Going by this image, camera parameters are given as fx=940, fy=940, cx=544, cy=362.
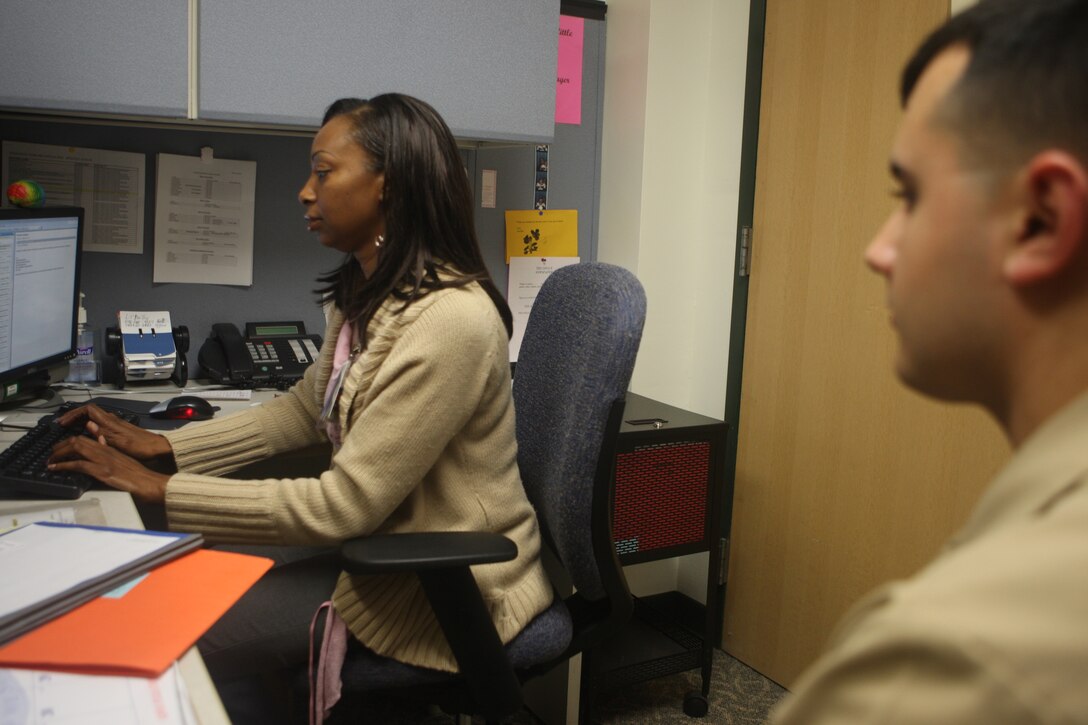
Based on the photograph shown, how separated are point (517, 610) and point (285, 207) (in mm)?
1151

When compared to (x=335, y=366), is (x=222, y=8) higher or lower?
higher

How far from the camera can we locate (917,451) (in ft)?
6.00

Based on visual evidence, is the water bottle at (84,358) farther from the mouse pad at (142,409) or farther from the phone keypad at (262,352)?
the phone keypad at (262,352)

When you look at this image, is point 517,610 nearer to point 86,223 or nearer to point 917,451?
point 917,451

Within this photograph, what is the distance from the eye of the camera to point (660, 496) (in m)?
1.92

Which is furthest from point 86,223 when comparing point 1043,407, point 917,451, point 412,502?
point 1043,407

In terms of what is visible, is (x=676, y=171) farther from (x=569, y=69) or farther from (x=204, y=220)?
(x=204, y=220)

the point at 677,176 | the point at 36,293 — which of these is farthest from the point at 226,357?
the point at 677,176

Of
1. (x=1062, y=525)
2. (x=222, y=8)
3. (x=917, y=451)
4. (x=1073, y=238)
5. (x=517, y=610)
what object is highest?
(x=222, y=8)

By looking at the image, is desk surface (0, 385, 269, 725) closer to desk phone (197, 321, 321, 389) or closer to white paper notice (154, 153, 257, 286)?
desk phone (197, 321, 321, 389)

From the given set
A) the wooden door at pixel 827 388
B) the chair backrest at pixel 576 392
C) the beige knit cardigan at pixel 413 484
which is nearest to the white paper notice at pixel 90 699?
the beige knit cardigan at pixel 413 484

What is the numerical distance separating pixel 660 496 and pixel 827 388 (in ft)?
1.44

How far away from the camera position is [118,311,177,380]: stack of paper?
184cm

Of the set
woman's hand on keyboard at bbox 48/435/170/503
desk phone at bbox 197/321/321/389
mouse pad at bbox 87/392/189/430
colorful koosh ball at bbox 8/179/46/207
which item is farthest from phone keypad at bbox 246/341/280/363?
woman's hand on keyboard at bbox 48/435/170/503
